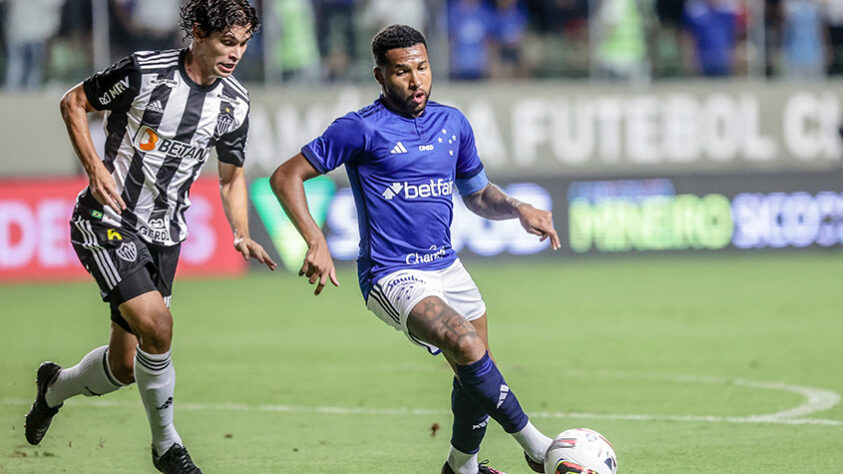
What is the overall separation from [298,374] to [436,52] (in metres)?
10.1

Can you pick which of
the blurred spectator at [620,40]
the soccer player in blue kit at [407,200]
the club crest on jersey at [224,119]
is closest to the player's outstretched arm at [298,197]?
the soccer player in blue kit at [407,200]

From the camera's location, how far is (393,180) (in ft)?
19.0

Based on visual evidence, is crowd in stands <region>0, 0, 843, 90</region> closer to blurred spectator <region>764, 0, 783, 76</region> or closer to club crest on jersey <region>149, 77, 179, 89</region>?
blurred spectator <region>764, 0, 783, 76</region>

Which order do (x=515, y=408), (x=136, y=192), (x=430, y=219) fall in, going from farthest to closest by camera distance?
1. (x=136, y=192)
2. (x=430, y=219)
3. (x=515, y=408)

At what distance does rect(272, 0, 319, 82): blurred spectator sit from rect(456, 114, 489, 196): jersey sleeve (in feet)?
40.8

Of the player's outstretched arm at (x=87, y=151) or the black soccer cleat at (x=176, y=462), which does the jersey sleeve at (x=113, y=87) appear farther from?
the black soccer cleat at (x=176, y=462)

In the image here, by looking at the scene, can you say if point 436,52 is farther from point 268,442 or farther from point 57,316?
point 268,442

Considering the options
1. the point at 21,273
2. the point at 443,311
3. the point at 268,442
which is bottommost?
the point at 21,273

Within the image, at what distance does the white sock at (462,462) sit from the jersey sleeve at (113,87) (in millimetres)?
2260

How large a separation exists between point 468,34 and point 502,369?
10.0m

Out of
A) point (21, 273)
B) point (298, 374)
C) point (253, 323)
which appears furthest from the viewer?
point (21, 273)

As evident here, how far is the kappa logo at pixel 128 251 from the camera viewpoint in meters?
6.17

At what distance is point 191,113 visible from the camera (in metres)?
6.27

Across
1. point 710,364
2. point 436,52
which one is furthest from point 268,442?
point 436,52
